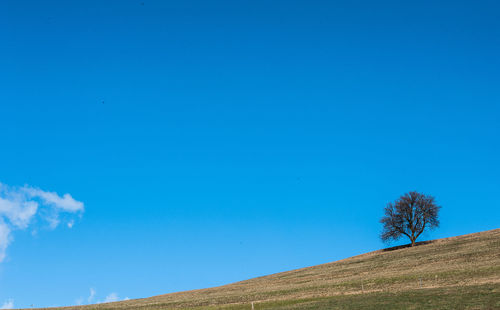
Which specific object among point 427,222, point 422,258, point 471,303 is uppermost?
point 427,222

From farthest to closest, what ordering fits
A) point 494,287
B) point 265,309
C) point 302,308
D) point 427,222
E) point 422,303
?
point 427,222 < point 265,309 < point 302,308 < point 494,287 < point 422,303

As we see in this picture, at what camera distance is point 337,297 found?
34219 millimetres

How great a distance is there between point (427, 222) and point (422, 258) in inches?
1171

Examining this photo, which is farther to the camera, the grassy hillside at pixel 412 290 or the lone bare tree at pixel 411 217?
the lone bare tree at pixel 411 217

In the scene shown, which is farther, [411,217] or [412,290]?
[411,217]

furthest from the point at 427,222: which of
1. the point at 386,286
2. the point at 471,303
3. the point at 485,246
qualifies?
the point at 471,303

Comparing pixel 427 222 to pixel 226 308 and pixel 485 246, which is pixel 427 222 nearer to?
pixel 485 246

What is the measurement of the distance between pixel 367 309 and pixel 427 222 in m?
61.5

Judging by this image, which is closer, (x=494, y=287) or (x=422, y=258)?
(x=494, y=287)

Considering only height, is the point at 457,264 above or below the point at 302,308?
above

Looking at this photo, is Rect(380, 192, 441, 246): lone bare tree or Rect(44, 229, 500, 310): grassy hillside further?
Rect(380, 192, 441, 246): lone bare tree

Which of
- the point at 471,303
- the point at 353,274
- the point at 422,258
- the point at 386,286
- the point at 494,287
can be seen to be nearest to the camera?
the point at 471,303

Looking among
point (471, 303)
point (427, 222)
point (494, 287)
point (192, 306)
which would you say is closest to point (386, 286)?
point (494, 287)

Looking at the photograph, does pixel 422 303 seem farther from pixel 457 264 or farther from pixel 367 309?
pixel 457 264
